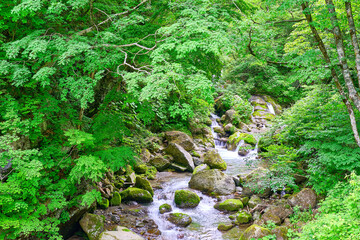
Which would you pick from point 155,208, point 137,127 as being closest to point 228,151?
point 137,127

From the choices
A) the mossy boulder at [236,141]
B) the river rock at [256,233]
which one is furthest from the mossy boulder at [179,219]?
the mossy boulder at [236,141]

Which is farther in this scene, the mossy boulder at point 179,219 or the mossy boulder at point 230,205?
the mossy boulder at point 230,205

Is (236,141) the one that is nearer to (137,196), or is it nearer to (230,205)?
(230,205)

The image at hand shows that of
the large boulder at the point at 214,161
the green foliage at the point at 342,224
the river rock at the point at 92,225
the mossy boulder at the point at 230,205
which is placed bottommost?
the river rock at the point at 92,225

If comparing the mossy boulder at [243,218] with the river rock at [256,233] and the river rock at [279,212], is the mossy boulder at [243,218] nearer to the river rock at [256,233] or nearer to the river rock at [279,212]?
the river rock at [279,212]

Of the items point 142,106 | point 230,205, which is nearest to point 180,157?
point 230,205

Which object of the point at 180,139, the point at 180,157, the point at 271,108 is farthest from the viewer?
the point at 271,108

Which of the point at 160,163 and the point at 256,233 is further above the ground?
the point at 256,233

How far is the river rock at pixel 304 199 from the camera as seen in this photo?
20.2 feet

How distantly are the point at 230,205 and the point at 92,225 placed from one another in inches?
175

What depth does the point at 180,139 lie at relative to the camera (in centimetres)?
1370

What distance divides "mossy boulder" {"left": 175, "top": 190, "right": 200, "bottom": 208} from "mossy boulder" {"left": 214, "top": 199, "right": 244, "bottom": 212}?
2.72ft

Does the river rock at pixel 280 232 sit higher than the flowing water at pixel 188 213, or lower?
higher

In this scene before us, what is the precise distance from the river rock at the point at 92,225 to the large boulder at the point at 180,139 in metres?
7.67
